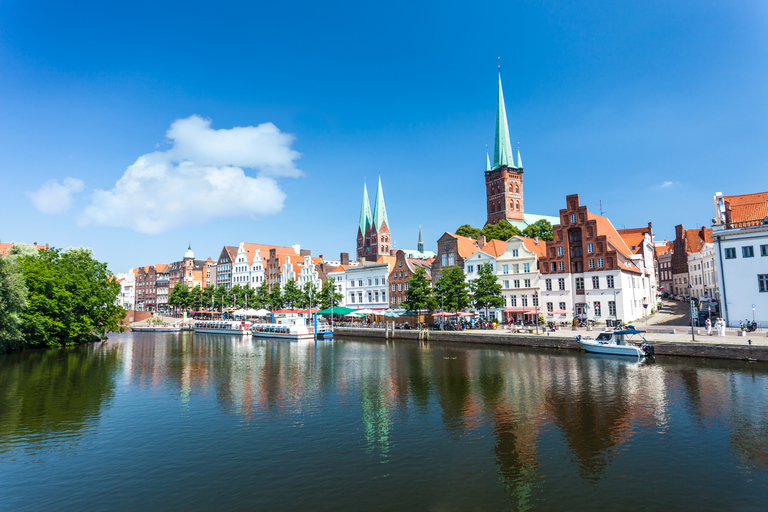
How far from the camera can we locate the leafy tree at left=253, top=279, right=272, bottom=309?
350ft

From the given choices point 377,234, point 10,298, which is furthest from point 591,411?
point 377,234

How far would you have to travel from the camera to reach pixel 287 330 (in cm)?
7612

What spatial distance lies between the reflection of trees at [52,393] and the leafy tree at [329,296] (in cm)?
4488

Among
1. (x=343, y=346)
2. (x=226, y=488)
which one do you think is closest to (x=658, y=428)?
(x=226, y=488)

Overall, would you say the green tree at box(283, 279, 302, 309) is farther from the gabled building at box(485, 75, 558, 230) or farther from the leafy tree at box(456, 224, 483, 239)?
the gabled building at box(485, 75, 558, 230)

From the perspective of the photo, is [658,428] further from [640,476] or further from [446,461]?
[446,461]

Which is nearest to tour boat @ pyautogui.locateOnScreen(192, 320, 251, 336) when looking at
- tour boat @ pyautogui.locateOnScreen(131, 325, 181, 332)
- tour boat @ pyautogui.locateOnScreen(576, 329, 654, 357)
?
tour boat @ pyautogui.locateOnScreen(131, 325, 181, 332)

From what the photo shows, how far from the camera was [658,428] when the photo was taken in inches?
811

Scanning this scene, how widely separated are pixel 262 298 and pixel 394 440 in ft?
307

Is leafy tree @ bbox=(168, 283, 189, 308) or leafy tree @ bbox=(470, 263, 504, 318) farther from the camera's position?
leafy tree @ bbox=(168, 283, 189, 308)

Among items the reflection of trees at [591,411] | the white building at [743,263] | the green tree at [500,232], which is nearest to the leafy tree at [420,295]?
the green tree at [500,232]

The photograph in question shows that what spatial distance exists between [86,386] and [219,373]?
9474 millimetres

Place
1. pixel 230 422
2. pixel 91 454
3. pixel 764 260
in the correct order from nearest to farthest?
1. pixel 91 454
2. pixel 230 422
3. pixel 764 260

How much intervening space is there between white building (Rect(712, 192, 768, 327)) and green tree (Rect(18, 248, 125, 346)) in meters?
75.8
